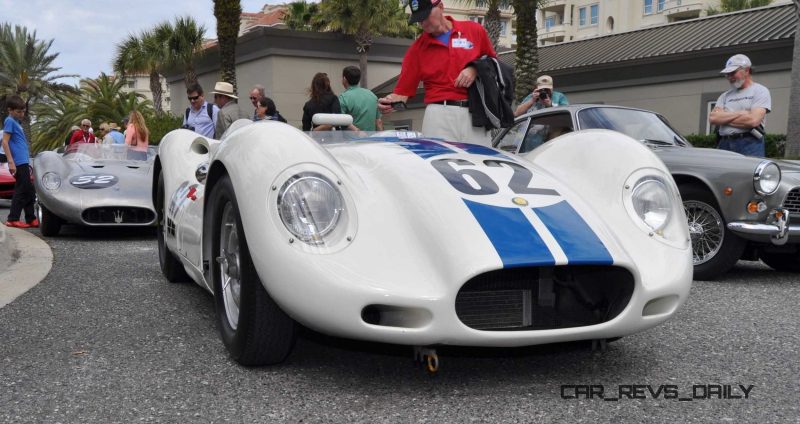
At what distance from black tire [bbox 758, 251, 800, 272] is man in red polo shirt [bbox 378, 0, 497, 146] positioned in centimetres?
241

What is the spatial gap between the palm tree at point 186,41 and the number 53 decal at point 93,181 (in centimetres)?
2250

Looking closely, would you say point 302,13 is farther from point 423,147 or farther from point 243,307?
point 243,307

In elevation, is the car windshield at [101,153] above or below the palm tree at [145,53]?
below

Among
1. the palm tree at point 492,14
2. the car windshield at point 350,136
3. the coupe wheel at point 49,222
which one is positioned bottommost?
the coupe wheel at point 49,222

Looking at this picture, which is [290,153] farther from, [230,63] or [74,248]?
[230,63]

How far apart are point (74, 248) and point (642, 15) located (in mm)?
51293

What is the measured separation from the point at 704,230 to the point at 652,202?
2295 millimetres

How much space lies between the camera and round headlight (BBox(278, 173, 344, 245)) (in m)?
2.47

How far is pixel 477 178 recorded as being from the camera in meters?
2.86

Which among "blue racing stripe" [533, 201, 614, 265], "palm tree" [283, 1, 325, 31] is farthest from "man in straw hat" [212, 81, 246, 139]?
"palm tree" [283, 1, 325, 31]

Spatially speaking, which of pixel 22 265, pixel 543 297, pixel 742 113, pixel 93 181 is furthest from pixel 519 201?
pixel 93 181

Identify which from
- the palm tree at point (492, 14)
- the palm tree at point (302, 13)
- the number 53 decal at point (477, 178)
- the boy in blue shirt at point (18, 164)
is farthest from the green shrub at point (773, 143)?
the palm tree at point (302, 13)

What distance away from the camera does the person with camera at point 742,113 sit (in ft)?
19.9
